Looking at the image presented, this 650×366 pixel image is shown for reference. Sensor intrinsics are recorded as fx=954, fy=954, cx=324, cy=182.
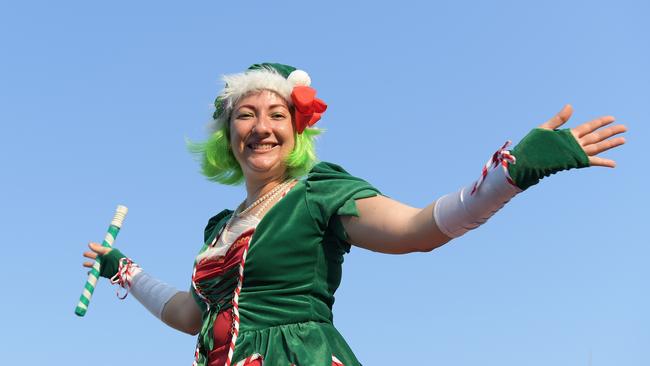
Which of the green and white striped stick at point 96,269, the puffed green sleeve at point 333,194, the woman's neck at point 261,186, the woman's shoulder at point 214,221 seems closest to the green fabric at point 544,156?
the puffed green sleeve at point 333,194

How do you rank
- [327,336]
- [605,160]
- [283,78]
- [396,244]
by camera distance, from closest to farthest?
1. [605,160]
2. [396,244]
3. [327,336]
4. [283,78]

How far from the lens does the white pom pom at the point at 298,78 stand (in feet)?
12.7

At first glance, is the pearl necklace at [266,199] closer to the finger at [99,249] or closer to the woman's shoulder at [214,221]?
the woman's shoulder at [214,221]

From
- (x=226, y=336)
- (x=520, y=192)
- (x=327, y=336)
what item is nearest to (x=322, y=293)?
(x=327, y=336)

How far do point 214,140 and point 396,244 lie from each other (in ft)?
3.90

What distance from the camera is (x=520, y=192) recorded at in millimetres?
2828

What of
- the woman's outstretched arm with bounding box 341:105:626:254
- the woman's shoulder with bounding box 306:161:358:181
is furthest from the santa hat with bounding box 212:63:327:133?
the woman's outstretched arm with bounding box 341:105:626:254

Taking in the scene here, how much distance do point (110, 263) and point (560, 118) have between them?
8.75 ft

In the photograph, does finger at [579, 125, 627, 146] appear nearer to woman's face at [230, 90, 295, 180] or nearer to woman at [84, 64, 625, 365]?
woman at [84, 64, 625, 365]

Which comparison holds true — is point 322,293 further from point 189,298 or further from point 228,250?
point 189,298

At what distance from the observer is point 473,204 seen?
114 inches

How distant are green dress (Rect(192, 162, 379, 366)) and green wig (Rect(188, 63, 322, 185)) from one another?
0.97 ft

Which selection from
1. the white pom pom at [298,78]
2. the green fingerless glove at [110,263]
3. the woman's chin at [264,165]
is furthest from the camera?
the green fingerless glove at [110,263]

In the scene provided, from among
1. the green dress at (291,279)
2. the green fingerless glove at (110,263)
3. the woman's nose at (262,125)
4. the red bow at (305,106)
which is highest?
the red bow at (305,106)
